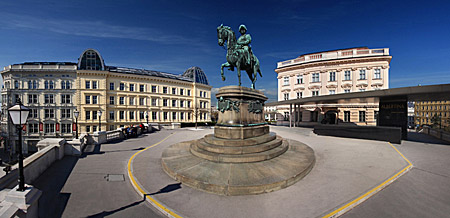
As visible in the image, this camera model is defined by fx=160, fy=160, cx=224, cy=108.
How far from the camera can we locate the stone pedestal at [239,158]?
529 cm

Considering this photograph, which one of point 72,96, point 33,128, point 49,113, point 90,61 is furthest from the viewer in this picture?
point 90,61

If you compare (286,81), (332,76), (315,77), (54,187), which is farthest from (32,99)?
(332,76)

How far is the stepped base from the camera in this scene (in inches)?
200

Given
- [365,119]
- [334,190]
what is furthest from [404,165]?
[365,119]

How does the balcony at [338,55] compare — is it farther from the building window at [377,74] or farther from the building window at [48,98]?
the building window at [48,98]

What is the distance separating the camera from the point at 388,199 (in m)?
4.71

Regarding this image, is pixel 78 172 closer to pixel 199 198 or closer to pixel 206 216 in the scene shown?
pixel 199 198

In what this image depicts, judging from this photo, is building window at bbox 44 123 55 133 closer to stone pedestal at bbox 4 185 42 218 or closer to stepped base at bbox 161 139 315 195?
stepped base at bbox 161 139 315 195

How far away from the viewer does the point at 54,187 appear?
5488mm

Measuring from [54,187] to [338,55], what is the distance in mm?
39612

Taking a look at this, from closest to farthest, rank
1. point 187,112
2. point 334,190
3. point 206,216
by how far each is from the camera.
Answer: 1. point 206,216
2. point 334,190
3. point 187,112

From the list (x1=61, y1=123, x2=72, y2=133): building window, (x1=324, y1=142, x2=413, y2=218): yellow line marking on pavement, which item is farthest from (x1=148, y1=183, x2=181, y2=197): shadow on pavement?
(x1=61, y1=123, x2=72, y2=133): building window

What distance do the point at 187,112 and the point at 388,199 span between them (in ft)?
145

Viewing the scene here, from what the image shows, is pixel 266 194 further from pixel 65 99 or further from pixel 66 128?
pixel 65 99
